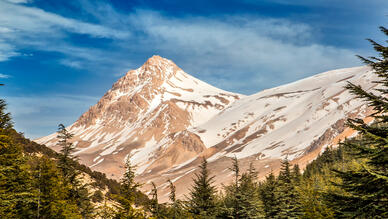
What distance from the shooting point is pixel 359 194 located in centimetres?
963

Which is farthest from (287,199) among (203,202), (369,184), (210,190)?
(369,184)

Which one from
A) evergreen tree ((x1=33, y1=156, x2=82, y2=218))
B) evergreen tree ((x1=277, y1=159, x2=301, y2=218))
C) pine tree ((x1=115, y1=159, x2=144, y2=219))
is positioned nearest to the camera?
pine tree ((x1=115, y1=159, x2=144, y2=219))

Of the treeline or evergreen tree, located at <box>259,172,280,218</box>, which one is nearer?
the treeline

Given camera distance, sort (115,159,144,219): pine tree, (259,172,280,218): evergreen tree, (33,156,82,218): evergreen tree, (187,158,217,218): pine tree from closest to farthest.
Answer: (115,159,144,219): pine tree < (33,156,82,218): evergreen tree < (187,158,217,218): pine tree < (259,172,280,218): evergreen tree

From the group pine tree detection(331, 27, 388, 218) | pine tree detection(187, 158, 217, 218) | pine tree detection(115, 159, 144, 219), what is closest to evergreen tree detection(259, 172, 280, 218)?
pine tree detection(187, 158, 217, 218)

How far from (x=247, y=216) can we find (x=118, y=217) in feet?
27.8

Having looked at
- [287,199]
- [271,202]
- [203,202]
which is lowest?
[271,202]

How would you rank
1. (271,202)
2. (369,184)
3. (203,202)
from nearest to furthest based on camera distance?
(369,184), (203,202), (271,202)

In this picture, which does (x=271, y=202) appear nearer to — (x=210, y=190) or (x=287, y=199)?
(x=287, y=199)

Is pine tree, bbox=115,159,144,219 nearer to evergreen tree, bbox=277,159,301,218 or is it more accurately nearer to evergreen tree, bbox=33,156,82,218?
evergreen tree, bbox=33,156,82,218

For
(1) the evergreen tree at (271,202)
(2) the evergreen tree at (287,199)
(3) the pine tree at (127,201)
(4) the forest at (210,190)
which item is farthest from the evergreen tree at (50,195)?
(2) the evergreen tree at (287,199)

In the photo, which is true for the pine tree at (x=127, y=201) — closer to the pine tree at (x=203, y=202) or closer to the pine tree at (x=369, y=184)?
the pine tree at (x=203, y=202)

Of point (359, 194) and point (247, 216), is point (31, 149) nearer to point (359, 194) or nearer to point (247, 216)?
point (247, 216)


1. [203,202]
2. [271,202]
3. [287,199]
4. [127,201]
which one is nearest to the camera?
[127,201]
